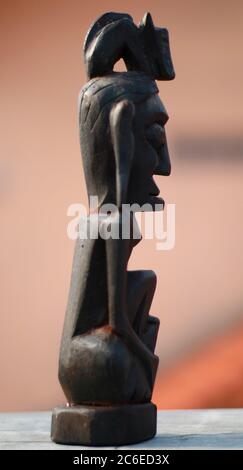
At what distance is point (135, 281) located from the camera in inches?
84.2

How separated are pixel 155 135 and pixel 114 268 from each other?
17.3 inches

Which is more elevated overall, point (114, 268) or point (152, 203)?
point (152, 203)

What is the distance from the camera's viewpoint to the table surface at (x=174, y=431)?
2.01 meters

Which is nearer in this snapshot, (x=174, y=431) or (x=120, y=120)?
(x=120, y=120)

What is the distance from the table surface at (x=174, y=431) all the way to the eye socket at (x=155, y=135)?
874 mm

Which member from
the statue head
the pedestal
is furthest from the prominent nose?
the pedestal

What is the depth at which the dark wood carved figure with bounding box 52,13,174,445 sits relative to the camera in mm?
2029

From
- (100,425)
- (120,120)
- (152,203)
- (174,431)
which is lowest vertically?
(174,431)

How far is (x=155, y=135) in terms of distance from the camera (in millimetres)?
2189

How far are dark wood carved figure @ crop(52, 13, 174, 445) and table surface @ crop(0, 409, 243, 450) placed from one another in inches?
3.0

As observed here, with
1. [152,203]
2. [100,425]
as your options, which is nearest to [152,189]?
[152,203]

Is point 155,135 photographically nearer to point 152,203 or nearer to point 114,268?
point 152,203

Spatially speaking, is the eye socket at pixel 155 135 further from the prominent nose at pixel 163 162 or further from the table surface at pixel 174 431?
the table surface at pixel 174 431
